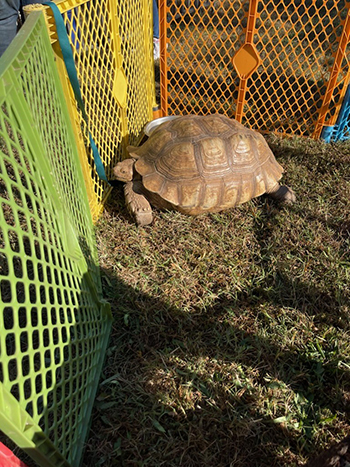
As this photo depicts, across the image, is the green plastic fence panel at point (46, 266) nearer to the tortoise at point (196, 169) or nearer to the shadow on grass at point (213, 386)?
the shadow on grass at point (213, 386)

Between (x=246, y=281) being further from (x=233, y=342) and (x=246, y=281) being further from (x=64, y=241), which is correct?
(x=64, y=241)

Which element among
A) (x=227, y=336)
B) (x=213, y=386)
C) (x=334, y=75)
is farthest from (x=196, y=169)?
(x=334, y=75)

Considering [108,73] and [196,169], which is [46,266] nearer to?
[196,169]

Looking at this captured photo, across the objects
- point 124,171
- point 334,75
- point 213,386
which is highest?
point 334,75

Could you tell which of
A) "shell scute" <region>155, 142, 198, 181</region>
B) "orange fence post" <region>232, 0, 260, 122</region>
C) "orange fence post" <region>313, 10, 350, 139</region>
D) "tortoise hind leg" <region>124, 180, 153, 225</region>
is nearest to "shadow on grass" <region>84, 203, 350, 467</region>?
"tortoise hind leg" <region>124, 180, 153, 225</region>

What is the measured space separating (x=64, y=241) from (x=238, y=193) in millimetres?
2035

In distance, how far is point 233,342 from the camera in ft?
8.20

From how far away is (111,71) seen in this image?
11.0 ft

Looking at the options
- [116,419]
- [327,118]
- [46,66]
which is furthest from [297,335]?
[327,118]

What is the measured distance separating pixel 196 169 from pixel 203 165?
75mm

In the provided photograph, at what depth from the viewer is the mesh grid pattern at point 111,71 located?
2.91 meters

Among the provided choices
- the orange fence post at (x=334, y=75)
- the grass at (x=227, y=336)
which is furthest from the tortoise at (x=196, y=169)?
the orange fence post at (x=334, y=75)

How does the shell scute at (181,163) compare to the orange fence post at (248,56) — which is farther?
the orange fence post at (248,56)

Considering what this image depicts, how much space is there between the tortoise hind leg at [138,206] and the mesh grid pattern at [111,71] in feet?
1.02
